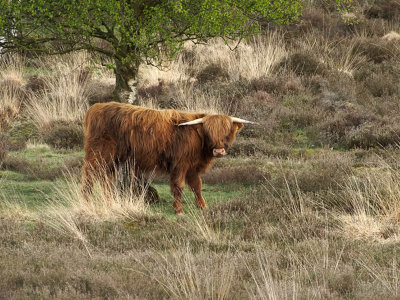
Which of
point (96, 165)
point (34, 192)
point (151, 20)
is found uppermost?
point (151, 20)

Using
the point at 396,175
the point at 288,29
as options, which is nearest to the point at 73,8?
the point at 396,175

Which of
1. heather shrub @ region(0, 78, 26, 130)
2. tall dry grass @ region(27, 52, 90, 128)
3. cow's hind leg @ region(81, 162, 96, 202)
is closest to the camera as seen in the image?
cow's hind leg @ region(81, 162, 96, 202)

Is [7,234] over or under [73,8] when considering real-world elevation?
under

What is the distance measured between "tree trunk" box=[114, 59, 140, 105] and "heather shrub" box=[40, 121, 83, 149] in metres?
Result: 3.15

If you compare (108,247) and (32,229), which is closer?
(108,247)

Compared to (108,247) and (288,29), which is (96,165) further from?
(288,29)

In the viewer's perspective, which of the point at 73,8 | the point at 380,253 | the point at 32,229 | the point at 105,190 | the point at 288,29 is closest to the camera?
the point at 380,253

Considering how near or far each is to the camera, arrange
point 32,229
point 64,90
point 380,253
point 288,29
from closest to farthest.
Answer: point 380,253 < point 32,229 < point 64,90 < point 288,29

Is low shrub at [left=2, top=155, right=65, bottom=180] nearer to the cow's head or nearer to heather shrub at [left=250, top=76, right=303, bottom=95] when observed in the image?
the cow's head

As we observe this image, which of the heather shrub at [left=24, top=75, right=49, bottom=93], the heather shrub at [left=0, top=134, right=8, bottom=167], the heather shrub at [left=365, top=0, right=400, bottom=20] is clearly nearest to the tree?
the heather shrub at [left=0, top=134, right=8, bottom=167]

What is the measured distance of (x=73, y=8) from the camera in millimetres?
9078

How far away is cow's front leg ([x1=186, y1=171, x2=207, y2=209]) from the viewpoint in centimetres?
839

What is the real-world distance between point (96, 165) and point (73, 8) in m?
2.45

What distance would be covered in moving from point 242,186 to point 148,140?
7.46ft
